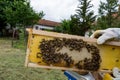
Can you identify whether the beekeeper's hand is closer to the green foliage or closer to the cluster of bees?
the cluster of bees

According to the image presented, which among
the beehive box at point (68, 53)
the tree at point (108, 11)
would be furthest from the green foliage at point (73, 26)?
the beehive box at point (68, 53)

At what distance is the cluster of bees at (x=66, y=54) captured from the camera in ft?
8.80

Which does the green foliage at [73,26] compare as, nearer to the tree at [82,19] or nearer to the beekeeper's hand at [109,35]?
the tree at [82,19]

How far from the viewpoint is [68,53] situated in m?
2.77

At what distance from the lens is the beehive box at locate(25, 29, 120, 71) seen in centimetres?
265

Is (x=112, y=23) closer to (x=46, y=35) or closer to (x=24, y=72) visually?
(x=24, y=72)

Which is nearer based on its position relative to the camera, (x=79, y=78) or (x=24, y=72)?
(x=79, y=78)

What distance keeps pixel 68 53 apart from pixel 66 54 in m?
0.04

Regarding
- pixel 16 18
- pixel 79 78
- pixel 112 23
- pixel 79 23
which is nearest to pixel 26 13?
pixel 16 18

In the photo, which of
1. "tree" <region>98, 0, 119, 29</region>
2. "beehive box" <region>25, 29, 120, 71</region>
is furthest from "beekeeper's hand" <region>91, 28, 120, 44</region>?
"tree" <region>98, 0, 119, 29</region>

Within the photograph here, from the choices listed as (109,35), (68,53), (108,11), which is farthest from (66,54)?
(108,11)

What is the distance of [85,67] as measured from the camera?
2.86 meters

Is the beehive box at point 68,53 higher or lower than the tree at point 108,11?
lower

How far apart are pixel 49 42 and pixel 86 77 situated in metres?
0.58
